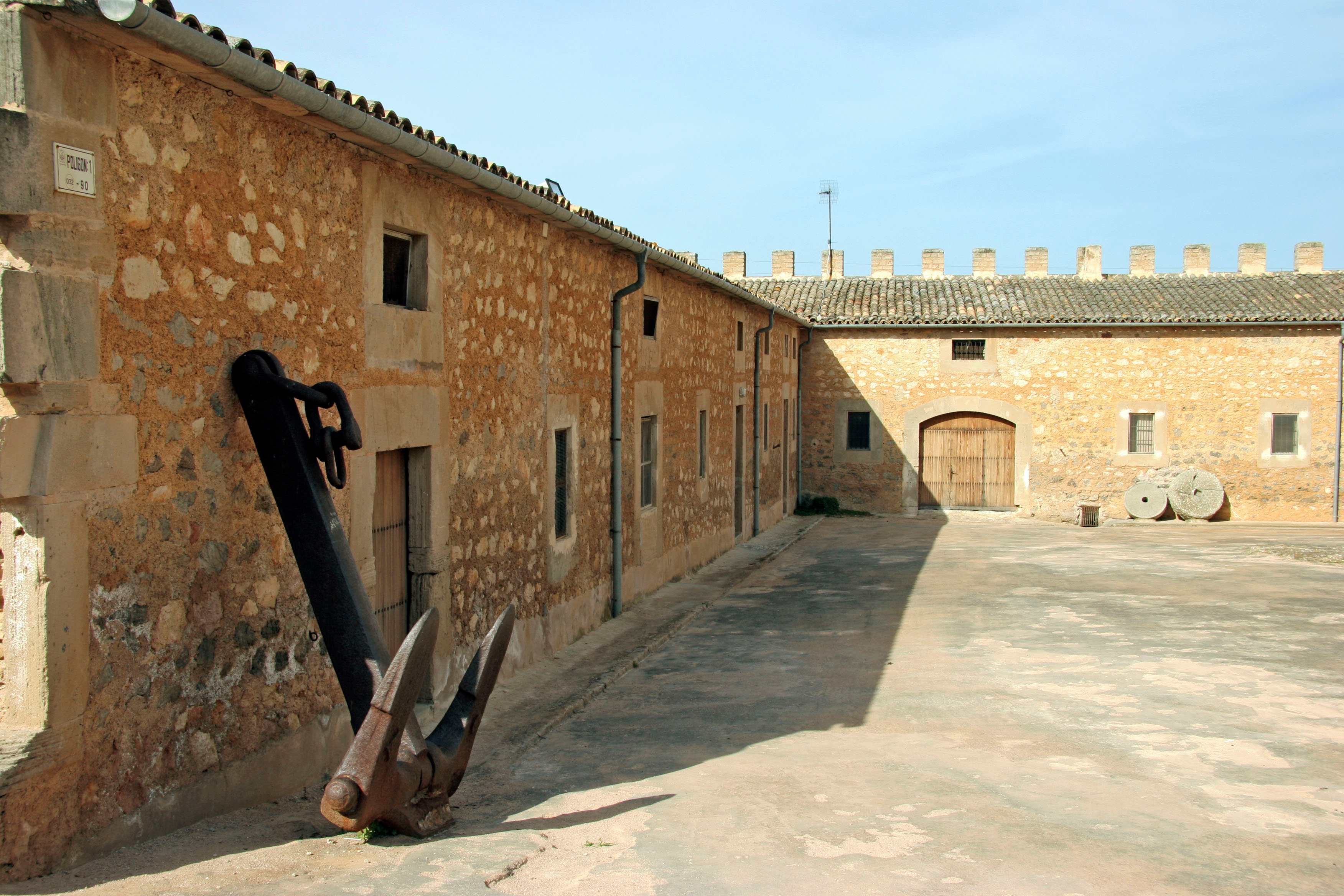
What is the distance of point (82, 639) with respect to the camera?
3684mm

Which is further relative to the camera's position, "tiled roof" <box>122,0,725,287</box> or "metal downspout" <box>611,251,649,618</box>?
"metal downspout" <box>611,251,649,618</box>

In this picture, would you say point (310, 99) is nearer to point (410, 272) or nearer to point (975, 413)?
point (410, 272)

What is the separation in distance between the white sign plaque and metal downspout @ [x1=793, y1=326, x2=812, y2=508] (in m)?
18.6

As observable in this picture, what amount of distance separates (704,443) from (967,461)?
31.5ft

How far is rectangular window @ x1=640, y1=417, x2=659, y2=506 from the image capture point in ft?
37.8

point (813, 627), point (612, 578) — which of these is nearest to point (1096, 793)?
point (813, 627)

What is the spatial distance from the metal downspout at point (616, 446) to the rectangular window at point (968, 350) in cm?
1288

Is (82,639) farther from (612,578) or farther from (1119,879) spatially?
(612,578)

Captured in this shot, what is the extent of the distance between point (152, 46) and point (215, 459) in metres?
1.61

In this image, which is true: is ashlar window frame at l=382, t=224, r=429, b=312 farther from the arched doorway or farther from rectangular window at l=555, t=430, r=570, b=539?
the arched doorway

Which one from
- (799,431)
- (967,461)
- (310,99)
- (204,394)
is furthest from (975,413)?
(204,394)

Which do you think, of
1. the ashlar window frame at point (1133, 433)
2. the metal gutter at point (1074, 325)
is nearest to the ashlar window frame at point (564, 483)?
the metal gutter at point (1074, 325)

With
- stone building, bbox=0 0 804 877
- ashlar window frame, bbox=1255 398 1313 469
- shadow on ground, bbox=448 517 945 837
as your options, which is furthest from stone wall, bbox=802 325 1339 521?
stone building, bbox=0 0 804 877

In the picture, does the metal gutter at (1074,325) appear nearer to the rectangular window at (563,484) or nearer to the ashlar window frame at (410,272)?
the rectangular window at (563,484)
